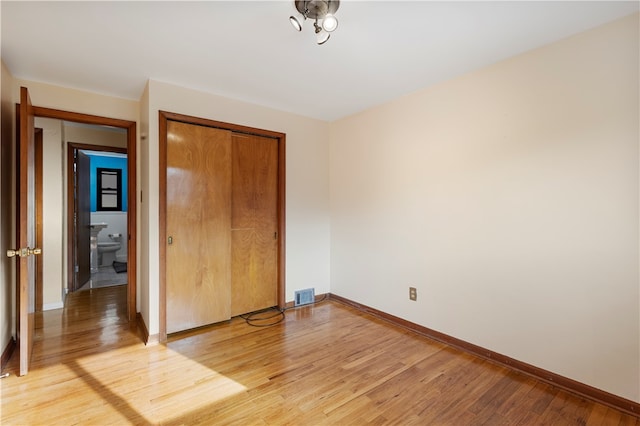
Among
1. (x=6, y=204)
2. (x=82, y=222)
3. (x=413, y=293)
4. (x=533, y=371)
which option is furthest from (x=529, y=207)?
(x=82, y=222)

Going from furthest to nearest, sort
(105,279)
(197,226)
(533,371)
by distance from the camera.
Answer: (105,279) → (197,226) → (533,371)

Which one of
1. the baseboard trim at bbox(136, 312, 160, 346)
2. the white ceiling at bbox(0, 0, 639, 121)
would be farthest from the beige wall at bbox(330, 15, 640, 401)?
the baseboard trim at bbox(136, 312, 160, 346)

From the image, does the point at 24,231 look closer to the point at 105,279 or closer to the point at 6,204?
the point at 6,204

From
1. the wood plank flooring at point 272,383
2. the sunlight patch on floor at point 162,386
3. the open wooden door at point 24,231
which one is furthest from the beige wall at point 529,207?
the open wooden door at point 24,231

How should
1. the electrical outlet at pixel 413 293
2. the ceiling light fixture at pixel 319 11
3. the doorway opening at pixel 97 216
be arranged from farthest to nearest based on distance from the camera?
the doorway opening at pixel 97 216 < the electrical outlet at pixel 413 293 < the ceiling light fixture at pixel 319 11

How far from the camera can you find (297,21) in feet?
5.50

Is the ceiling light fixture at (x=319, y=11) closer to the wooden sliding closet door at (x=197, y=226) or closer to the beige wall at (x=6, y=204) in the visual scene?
the wooden sliding closet door at (x=197, y=226)

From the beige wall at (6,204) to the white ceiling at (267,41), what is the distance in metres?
0.27

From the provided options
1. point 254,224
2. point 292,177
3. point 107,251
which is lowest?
point 107,251

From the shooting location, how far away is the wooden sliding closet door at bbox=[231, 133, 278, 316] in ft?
10.7

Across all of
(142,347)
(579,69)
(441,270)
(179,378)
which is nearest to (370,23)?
(579,69)

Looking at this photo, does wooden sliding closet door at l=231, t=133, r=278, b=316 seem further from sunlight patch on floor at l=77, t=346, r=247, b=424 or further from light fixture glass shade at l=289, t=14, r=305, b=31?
light fixture glass shade at l=289, t=14, r=305, b=31

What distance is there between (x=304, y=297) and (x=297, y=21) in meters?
3.00

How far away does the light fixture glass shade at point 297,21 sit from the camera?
165 centimetres
